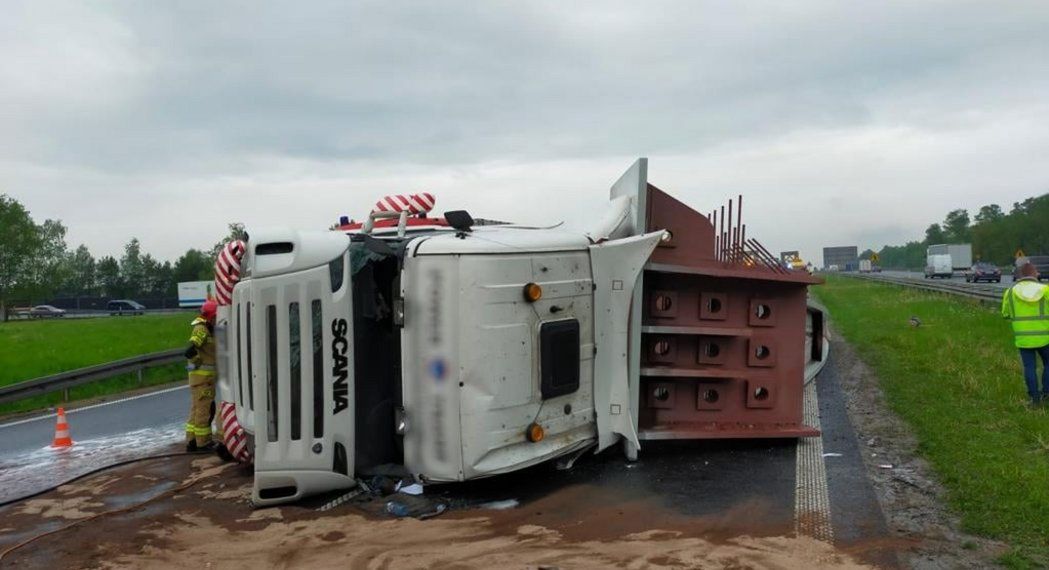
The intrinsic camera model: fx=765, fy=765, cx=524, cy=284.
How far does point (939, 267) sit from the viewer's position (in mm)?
58219

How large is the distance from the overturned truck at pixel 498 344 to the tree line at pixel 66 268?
34500 mm

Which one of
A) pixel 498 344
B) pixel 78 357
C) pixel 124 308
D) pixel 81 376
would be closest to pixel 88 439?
pixel 81 376

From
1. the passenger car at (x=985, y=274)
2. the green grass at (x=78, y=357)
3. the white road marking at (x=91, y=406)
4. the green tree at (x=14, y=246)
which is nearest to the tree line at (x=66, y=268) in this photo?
the green tree at (x=14, y=246)

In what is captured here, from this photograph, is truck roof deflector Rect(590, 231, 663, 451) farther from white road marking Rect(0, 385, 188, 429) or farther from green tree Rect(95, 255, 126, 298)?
green tree Rect(95, 255, 126, 298)

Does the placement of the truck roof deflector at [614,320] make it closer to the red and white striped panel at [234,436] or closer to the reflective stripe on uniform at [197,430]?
the red and white striped panel at [234,436]

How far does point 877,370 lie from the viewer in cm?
1009

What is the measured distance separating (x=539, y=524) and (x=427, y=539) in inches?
26.8

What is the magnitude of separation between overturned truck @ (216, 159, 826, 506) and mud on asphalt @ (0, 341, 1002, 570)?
11.0 inches

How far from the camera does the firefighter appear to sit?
23.6 feet

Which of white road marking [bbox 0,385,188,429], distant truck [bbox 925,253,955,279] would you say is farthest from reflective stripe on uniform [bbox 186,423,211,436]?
distant truck [bbox 925,253,955,279]

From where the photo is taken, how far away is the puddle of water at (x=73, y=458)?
6.32m

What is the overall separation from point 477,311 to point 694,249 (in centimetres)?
211

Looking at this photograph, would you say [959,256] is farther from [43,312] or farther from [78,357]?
[43,312]

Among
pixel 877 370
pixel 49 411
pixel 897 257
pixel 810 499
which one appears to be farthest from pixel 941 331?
pixel 897 257
